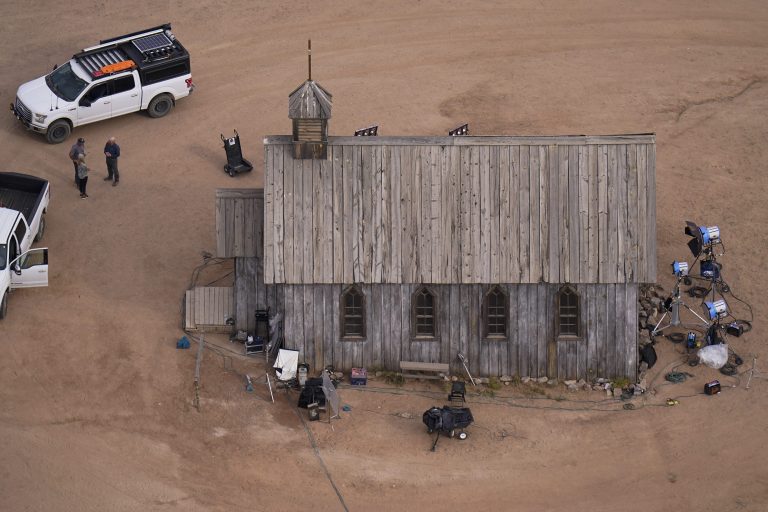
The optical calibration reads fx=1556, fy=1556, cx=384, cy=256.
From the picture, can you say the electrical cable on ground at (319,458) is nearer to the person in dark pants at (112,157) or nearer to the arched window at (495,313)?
the arched window at (495,313)

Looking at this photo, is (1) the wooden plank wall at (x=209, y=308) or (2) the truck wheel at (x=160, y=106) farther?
(2) the truck wheel at (x=160, y=106)

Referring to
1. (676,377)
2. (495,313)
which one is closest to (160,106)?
(495,313)

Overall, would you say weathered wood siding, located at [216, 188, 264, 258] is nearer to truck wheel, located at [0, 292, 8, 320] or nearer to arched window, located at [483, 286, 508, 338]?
truck wheel, located at [0, 292, 8, 320]

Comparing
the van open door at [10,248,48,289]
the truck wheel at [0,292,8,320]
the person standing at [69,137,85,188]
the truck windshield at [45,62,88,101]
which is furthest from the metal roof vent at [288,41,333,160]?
the truck windshield at [45,62,88,101]

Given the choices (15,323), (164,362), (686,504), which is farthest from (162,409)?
(686,504)

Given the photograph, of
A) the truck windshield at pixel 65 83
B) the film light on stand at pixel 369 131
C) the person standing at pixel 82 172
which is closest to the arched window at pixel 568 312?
the film light on stand at pixel 369 131

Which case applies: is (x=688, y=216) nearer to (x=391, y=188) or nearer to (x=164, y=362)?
(x=391, y=188)

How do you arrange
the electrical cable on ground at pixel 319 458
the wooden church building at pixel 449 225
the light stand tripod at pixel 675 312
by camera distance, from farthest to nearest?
1. the light stand tripod at pixel 675 312
2. the wooden church building at pixel 449 225
3. the electrical cable on ground at pixel 319 458
